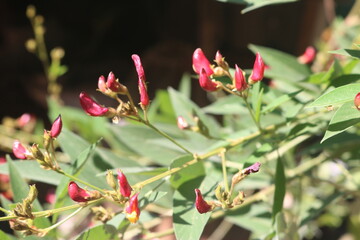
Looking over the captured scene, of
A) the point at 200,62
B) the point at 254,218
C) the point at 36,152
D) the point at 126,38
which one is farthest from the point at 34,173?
the point at 126,38

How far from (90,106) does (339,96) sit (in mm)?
236

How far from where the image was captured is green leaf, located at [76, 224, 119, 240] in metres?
0.55

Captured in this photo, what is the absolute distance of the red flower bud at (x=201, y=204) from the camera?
0.48 m

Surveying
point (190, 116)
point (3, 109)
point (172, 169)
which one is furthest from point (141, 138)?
point (3, 109)

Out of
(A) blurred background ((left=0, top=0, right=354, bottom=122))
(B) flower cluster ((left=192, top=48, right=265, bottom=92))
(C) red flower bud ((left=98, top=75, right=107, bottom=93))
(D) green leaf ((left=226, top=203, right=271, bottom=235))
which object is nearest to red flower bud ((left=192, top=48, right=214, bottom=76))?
(B) flower cluster ((left=192, top=48, right=265, bottom=92))

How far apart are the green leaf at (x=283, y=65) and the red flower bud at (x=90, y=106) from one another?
13.4 inches

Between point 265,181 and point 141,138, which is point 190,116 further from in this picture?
point 265,181

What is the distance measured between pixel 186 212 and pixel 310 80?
24cm

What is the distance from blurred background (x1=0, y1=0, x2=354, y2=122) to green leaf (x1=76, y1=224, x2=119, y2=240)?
5.41 feet

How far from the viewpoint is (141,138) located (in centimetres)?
86

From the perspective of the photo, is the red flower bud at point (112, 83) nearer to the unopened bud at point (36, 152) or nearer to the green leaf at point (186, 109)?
the unopened bud at point (36, 152)

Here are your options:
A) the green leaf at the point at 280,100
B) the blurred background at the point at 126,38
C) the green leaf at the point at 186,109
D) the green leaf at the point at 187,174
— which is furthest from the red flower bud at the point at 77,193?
the blurred background at the point at 126,38

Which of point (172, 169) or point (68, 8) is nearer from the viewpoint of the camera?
point (172, 169)

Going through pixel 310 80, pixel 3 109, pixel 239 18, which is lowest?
pixel 3 109
